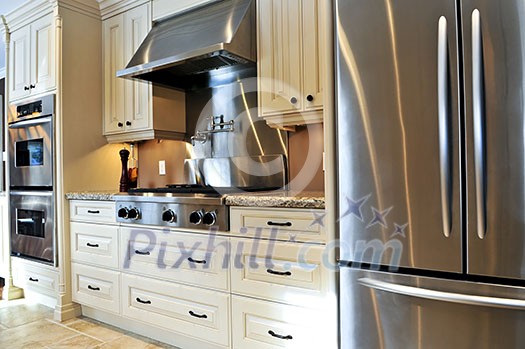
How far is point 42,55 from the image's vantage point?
3.10 meters

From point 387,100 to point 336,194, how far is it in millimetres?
395

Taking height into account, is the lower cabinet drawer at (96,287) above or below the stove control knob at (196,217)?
below

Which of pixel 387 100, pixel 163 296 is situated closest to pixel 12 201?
pixel 163 296

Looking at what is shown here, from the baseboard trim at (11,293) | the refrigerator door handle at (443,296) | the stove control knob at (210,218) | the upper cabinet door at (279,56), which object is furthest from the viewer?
the baseboard trim at (11,293)

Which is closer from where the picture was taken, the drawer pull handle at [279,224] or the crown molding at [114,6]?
the drawer pull handle at [279,224]

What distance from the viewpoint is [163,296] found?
7.70ft

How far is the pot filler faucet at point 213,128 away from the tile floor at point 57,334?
146 centimetres

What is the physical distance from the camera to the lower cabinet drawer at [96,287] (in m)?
2.62

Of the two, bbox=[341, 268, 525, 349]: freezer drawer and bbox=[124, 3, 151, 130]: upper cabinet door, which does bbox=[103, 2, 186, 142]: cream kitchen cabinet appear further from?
bbox=[341, 268, 525, 349]: freezer drawer

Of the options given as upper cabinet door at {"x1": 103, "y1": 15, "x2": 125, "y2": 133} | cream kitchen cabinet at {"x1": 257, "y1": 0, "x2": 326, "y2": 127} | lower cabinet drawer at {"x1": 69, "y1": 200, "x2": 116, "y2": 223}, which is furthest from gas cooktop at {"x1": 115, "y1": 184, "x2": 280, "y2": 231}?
upper cabinet door at {"x1": 103, "y1": 15, "x2": 125, "y2": 133}

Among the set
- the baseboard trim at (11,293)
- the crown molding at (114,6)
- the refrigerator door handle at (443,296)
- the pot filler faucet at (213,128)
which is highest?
the crown molding at (114,6)

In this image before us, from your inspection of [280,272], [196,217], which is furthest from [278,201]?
[196,217]

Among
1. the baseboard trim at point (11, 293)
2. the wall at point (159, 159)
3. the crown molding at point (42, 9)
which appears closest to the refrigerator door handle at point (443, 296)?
the wall at point (159, 159)

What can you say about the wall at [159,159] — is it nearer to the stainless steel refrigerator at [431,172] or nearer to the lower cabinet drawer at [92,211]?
the lower cabinet drawer at [92,211]
